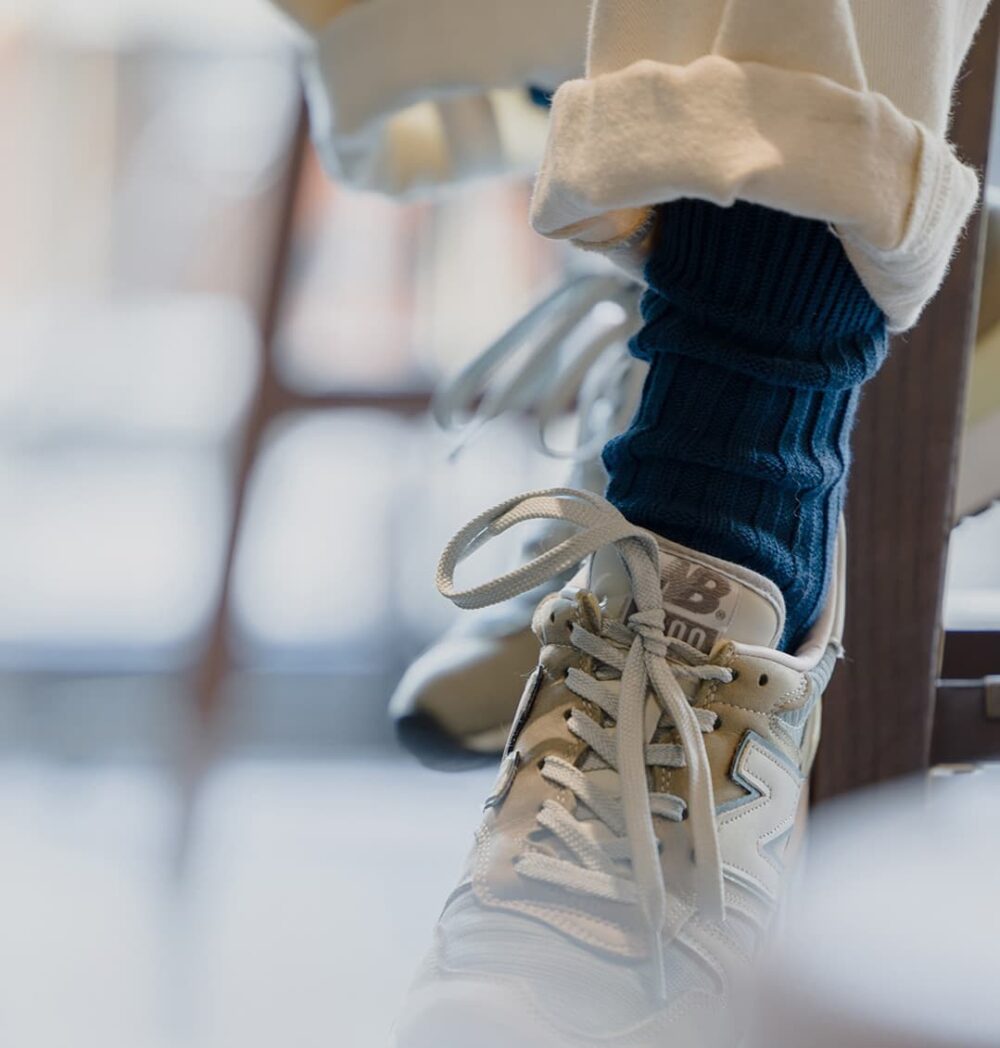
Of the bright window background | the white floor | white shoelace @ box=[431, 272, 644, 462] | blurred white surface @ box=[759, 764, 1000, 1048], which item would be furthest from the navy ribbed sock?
the bright window background

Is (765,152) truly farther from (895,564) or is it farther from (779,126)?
(895,564)

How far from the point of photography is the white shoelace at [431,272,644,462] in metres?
0.78

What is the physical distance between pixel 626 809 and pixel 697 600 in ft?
0.28

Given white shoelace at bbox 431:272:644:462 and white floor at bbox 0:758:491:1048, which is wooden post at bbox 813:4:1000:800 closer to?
white shoelace at bbox 431:272:644:462

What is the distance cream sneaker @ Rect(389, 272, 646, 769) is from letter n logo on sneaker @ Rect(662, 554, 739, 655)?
0.76 ft

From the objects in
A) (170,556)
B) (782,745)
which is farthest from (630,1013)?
Answer: (170,556)

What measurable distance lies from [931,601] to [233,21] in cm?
213

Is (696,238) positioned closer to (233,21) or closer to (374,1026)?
(374,1026)

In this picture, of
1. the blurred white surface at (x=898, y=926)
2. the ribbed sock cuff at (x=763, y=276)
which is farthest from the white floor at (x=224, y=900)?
the ribbed sock cuff at (x=763, y=276)

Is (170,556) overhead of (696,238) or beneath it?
beneath

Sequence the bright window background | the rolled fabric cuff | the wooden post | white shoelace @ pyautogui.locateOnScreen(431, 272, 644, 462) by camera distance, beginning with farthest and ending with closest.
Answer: the bright window background → white shoelace @ pyautogui.locateOnScreen(431, 272, 644, 462) → the wooden post → the rolled fabric cuff

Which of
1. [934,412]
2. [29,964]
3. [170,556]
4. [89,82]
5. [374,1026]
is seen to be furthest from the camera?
[89,82]

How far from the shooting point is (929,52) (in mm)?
456

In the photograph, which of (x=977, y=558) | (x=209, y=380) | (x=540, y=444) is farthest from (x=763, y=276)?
(x=209, y=380)
